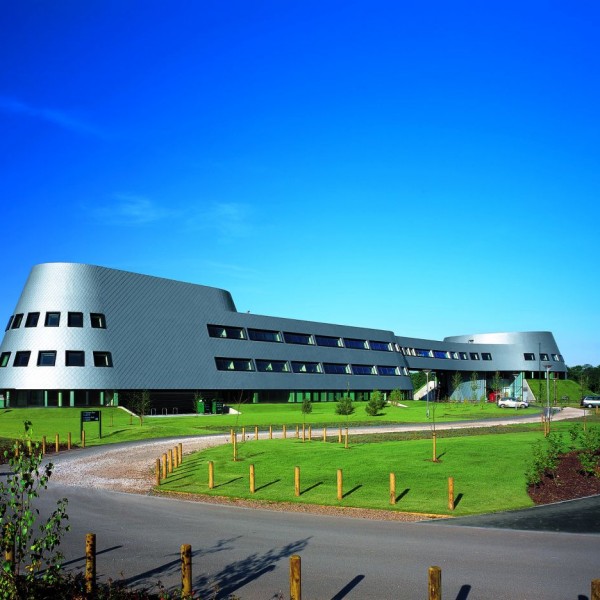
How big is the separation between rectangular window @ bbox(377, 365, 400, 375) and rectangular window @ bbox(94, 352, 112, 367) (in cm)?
4507

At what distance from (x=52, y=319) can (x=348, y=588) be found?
5797cm

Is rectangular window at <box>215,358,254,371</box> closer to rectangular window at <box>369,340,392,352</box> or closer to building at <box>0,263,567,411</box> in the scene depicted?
building at <box>0,263,567,411</box>

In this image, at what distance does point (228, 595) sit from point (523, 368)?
119m

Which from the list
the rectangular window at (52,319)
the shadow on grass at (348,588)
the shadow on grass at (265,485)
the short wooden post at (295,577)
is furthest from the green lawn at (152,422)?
the short wooden post at (295,577)

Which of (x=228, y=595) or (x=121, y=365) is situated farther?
(x=121, y=365)

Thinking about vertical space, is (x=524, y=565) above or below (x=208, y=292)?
below

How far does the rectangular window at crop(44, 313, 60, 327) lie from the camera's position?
2454 inches

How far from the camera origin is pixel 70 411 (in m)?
58.3

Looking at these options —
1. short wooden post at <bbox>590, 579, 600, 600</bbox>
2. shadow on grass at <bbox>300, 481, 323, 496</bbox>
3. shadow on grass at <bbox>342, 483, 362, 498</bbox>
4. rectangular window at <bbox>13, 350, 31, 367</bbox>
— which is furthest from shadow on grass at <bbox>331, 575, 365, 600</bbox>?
rectangular window at <bbox>13, 350, 31, 367</bbox>

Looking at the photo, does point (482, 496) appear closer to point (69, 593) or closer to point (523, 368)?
point (69, 593)

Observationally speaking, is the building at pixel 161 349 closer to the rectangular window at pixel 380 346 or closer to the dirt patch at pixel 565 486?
the rectangular window at pixel 380 346

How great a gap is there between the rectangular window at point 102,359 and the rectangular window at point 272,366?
20.0 m

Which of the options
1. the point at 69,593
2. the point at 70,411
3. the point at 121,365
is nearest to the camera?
the point at 69,593

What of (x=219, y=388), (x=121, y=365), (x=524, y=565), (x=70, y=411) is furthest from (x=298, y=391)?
(x=524, y=565)
